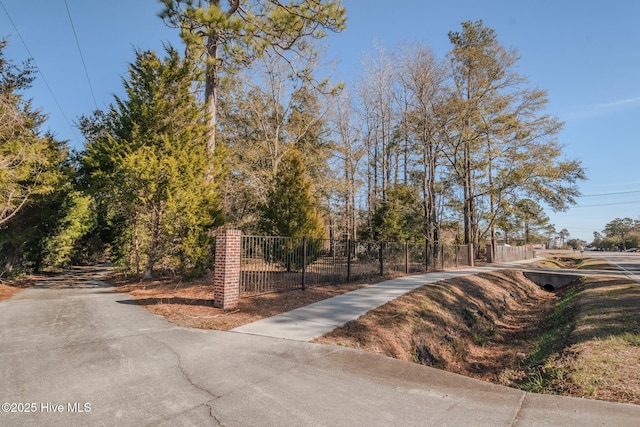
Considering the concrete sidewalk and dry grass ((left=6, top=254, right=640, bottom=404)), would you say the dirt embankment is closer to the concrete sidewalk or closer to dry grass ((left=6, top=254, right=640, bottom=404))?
dry grass ((left=6, top=254, right=640, bottom=404))

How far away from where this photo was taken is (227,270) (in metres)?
7.36

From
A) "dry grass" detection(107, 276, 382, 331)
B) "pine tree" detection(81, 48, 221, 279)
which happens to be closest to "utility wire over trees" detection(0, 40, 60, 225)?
"pine tree" detection(81, 48, 221, 279)

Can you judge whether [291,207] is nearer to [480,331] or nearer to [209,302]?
[209,302]

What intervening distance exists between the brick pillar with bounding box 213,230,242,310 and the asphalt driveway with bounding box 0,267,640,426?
1900mm

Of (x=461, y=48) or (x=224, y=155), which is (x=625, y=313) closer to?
(x=224, y=155)

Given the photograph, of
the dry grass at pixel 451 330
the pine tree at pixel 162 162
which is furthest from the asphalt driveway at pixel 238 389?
the pine tree at pixel 162 162

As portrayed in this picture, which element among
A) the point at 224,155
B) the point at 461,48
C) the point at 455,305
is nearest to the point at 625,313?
the point at 455,305

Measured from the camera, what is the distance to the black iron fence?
345 inches

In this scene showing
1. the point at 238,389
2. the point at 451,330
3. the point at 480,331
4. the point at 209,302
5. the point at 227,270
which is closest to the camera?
the point at 238,389

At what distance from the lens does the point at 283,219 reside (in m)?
14.5

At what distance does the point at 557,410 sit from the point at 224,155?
40.5ft

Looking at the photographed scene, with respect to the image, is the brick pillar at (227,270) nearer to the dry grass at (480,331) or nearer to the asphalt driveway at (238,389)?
the dry grass at (480,331)

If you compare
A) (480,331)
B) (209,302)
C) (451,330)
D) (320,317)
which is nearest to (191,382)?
(320,317)

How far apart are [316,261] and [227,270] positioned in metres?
4.26
